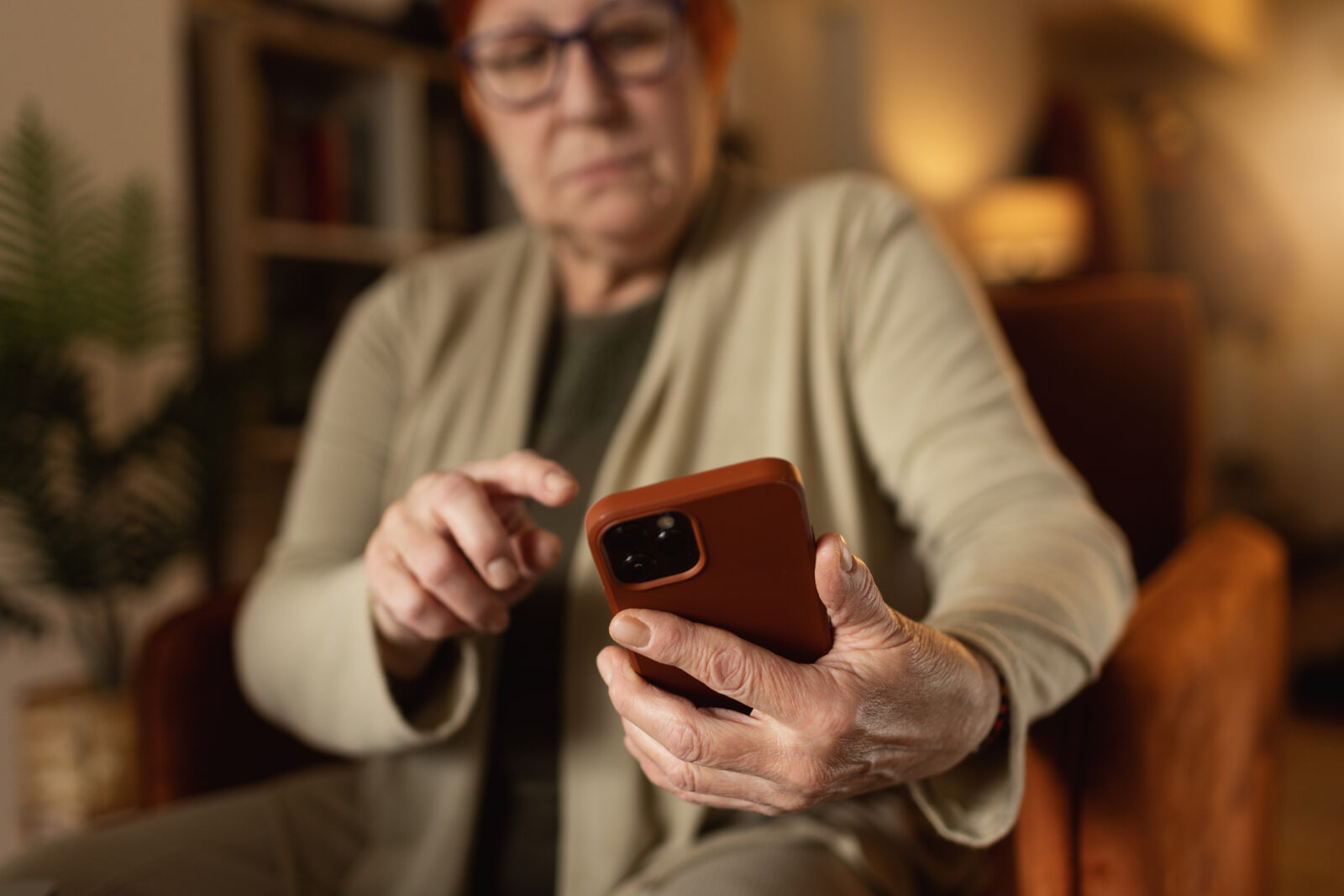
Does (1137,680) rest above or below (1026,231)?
above

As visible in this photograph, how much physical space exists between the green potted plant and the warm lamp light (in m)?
2.39

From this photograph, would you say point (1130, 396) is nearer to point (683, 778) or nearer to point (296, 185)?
point (683, 778)

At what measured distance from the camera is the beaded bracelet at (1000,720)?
0.46 meters

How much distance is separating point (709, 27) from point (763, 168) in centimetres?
215

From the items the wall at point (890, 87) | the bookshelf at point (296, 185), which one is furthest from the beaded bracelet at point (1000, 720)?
the wall at point (890, 87)

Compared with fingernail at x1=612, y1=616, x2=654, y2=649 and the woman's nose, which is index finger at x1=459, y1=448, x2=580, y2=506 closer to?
fingernail at x1=612, y1=616, x2=654, y2=649

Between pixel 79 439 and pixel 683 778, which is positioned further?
pixel 79 439

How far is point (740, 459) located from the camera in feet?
2.24

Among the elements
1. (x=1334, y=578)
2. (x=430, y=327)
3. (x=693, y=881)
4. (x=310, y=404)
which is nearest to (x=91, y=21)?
(x=310, y=404)

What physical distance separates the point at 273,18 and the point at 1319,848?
7.98ft

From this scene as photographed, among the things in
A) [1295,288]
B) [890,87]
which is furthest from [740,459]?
[1295,288]

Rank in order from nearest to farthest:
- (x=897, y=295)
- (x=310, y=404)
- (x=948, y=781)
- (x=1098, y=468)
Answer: (x=948, y=781), (x=897, y=295), (x=1098, y=468), (x=310, y=404)

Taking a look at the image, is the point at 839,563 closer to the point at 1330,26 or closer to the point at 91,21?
the point at 91,21

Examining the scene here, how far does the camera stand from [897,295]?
0.67 m
